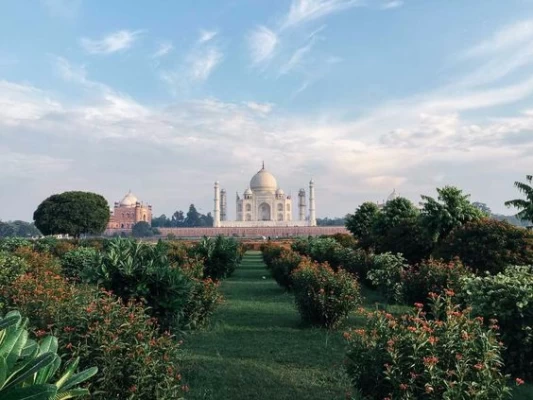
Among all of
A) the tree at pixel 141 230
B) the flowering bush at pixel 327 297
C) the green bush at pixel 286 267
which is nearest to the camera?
the flowering bush at pixel 327 297

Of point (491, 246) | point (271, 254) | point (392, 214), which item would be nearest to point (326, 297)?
point (491, 246)

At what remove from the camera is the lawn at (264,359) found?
5520 mm

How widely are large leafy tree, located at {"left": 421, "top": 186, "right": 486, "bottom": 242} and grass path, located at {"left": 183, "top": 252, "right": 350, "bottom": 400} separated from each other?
537cm

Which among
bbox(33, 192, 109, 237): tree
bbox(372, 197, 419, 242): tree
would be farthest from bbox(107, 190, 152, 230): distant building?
bbox(372, 197, 419, 242): tree

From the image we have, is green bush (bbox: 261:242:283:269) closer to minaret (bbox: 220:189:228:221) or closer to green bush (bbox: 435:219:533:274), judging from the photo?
green bush (bbox: 435:219:533:274)

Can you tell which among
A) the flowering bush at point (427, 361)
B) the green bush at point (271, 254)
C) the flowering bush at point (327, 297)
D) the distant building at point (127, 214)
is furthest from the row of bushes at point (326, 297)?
the distant building at point (127, 214)

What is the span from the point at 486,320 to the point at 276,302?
730 centimetres

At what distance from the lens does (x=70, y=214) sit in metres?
52.8

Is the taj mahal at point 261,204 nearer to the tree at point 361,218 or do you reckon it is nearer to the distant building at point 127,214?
the distant building at point 127,214

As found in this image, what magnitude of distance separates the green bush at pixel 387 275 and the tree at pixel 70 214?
4528cm

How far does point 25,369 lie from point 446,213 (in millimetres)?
13455

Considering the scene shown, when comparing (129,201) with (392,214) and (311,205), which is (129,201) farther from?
(392,214)

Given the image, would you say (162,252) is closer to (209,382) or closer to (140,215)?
(209,382)

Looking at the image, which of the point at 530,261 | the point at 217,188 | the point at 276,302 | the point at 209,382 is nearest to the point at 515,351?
the point at 209,382
